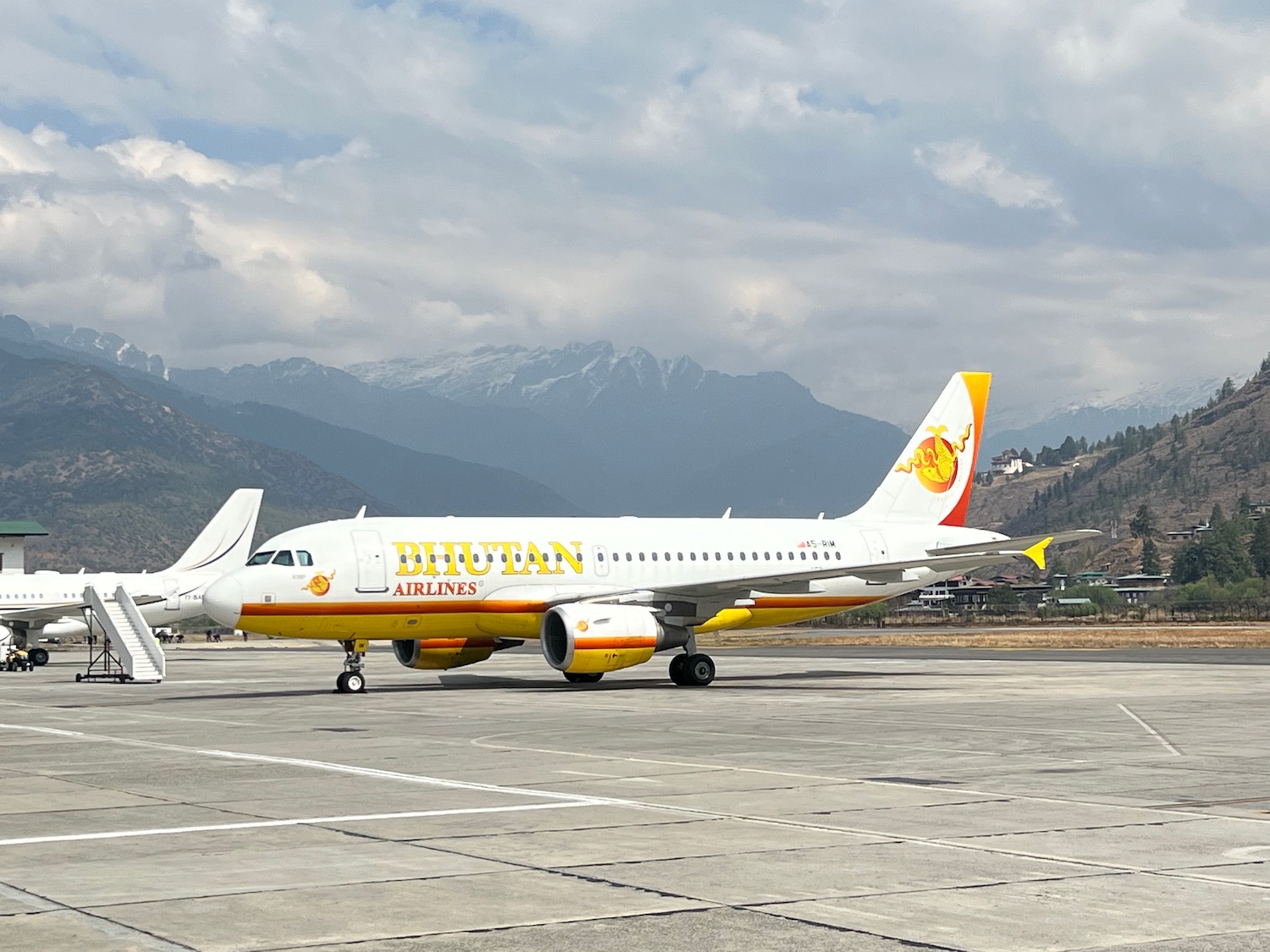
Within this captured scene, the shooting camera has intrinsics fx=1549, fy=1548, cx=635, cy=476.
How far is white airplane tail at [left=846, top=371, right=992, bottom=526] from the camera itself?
4569 cm

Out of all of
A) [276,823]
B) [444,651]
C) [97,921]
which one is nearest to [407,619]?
[444,651]

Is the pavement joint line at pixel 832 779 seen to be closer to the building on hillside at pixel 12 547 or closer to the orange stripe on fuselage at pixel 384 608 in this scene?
the orange stripe on fuselage at pixel 384 608

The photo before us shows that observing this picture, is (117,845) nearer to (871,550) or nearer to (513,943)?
(513,943)

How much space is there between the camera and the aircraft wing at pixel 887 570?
3616 centimetres

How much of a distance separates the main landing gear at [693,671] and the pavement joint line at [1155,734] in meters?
11.9

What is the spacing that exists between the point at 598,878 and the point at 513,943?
7.02 feet

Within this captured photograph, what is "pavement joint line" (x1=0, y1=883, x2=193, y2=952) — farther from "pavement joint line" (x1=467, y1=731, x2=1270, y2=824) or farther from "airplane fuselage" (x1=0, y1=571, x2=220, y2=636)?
"airplane fuselage" (x1=0, y1=571, x2=220, y2=636)

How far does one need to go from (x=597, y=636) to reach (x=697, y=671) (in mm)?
3543

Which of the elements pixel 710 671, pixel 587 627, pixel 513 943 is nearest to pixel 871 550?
pixel 710 671

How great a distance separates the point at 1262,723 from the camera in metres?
24.2

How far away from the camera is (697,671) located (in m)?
37.1

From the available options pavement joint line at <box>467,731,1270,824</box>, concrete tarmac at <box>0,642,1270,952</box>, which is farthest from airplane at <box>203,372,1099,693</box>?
pavement joint line at <box>467,731,1270,824</box>

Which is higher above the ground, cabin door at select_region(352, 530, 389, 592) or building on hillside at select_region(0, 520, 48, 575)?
building on hillside at select_region(0, 520, 48, 575)

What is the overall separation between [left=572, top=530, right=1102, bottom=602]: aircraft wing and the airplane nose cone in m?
8.16
